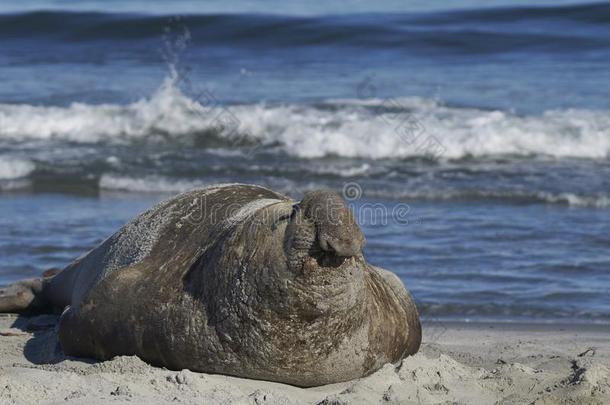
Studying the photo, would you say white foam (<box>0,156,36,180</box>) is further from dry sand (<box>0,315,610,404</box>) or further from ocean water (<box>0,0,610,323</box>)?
dry sand (<box>0,315,610,404</box>)

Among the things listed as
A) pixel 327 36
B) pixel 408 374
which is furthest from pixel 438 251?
pixel 327 36

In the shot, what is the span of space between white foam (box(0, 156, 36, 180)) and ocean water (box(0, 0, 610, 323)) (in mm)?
33

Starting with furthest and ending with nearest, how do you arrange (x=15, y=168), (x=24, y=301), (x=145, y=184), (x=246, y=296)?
1. (x=15, y=168)
2. (x=145, y=184)
3. (x=24, y=301)
4. (x=246, y=296)

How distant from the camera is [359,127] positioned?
1525cm

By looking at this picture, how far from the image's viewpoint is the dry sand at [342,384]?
5.14 metres

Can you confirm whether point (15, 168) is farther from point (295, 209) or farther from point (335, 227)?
point (335, 227)

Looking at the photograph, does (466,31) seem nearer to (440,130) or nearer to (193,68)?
(193,68)

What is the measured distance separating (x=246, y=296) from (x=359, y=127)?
10.2 m

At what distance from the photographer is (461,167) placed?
13305 millimetres

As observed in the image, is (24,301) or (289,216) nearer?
(289,216)

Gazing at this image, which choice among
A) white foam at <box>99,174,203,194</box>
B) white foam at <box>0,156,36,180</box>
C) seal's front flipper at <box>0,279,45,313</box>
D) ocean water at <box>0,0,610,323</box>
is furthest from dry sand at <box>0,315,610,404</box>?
white foam at <box>0,156,36,180</box>

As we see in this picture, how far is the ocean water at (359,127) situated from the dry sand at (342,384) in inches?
64.4

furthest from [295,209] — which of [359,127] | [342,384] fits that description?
[359,127]

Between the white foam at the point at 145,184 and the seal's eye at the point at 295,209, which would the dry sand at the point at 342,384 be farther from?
the white foam at the point at 145,184
